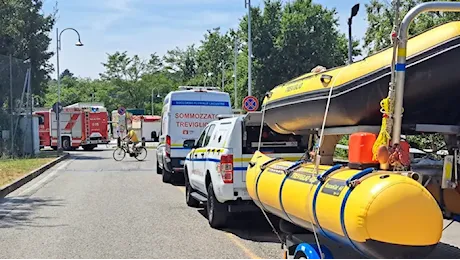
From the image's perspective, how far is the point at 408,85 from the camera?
4309mm

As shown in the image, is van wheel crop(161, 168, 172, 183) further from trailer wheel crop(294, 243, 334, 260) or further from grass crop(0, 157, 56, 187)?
trailer wheel crop(294, 243, 334, 260)

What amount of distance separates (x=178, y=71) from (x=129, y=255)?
9074 cm

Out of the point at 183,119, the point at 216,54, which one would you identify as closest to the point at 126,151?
the point at 183,119

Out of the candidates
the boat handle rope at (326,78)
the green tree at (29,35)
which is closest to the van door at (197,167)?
the boat handle rope at (326,78)

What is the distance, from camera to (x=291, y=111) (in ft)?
18.7

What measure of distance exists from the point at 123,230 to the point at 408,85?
269 inches

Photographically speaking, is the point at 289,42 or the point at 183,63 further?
the point at 183,63

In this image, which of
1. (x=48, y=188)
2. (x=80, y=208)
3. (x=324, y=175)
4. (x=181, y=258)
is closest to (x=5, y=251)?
(x=181, y=258)

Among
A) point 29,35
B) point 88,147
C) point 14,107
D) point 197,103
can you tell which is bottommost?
point 88,147

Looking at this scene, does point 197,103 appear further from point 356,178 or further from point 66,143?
point 66,143

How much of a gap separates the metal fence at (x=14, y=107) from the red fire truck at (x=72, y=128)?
1258 cm

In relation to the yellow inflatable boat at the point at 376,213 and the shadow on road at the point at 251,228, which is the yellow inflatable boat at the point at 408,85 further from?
→ the shadow on road at the point at 251,228

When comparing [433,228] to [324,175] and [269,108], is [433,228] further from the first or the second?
[269,108]

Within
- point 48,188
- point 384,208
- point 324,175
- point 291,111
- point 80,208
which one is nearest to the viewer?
point 384,208
